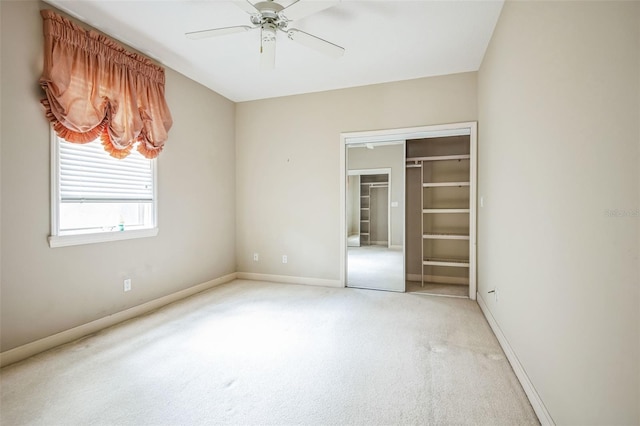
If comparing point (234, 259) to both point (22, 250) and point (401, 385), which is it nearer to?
point (22, 250)

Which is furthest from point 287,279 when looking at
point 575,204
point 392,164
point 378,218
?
point 378,218

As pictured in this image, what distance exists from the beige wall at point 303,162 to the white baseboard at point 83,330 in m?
1.33

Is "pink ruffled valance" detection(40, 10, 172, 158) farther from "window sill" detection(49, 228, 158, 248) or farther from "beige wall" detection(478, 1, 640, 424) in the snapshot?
"beige wall" detection(478, 1, 640, 424)

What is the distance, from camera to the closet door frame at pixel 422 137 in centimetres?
368

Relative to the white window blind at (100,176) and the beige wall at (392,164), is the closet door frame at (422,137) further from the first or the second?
the beige wall at (392,164)

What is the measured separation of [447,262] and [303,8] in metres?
Result: 3.53

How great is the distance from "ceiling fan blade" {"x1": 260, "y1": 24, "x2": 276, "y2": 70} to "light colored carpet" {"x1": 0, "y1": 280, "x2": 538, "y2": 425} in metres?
2.40

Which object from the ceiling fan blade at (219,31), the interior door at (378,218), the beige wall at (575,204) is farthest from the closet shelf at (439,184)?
the ceiling fan blade at (219,31)

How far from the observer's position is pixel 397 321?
301 centimetres

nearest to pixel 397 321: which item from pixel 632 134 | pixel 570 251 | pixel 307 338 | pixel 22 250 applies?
pixel 307 338

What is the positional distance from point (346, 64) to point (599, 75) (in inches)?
109

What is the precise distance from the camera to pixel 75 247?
2609 millimetres

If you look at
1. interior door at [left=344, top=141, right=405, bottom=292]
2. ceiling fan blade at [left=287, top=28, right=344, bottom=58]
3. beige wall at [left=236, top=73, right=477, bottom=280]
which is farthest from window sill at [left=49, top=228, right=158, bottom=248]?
interior door at [left=344, top=141, right=405, bottom=292]

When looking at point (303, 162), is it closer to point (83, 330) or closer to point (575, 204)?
point (83, 330)
